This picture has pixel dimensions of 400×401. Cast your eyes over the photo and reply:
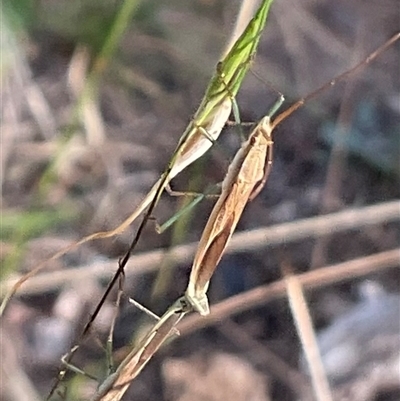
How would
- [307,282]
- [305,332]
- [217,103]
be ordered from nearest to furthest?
[217,103]
[305,332]
[307,282]

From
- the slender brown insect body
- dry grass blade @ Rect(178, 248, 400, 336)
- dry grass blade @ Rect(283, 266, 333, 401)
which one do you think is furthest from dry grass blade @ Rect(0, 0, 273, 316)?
dry grass blade @ Rect(178, 248, 400, 336)

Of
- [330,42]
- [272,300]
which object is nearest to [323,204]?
[272,300]

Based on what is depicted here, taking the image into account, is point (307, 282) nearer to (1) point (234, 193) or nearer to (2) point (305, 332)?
(2) point (305, 332)

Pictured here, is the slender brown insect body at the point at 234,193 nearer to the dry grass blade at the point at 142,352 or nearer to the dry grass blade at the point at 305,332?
the dry grass blade at the point at 142,352

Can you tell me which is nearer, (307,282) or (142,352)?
(142,352)

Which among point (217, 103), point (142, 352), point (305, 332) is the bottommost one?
point (305, 332)

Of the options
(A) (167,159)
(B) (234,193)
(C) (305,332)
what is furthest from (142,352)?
(A) (167,159)

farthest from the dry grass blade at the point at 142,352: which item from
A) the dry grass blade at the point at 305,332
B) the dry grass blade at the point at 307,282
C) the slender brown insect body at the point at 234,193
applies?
the dry grass blade at the point at 307,282

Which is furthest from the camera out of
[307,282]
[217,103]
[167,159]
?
[167,159]

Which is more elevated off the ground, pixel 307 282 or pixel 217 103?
pixel 217 103
